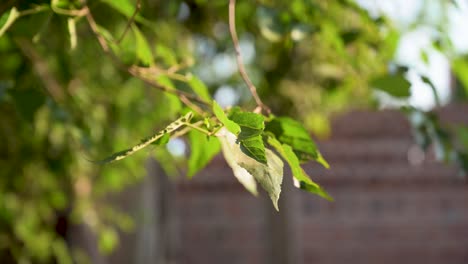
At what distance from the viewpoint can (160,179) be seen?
150 inches

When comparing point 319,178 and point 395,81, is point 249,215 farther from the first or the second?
point 395,81

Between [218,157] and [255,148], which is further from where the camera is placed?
[218,157]

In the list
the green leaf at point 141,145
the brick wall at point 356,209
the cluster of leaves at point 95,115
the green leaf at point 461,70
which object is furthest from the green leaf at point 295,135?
the brick wall at point 356,209

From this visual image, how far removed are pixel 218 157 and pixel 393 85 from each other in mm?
4664

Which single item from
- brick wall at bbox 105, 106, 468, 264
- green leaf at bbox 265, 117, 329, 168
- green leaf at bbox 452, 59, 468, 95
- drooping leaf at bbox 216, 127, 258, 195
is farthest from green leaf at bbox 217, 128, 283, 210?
brick wall at bbox 105, 106, 468, 264

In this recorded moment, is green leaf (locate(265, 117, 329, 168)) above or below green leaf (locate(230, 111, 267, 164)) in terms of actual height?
above

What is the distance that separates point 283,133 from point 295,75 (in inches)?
81.0

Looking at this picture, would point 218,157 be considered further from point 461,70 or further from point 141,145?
point 141,145

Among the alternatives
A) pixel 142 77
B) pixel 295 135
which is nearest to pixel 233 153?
pixel 295 135

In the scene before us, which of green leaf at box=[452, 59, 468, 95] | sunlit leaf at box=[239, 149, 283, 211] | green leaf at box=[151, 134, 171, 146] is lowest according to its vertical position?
sunlit leaf at box=[239, 149, 283, 211]

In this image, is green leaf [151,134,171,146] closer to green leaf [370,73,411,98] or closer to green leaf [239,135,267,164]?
green leaf [239,135,267,164]

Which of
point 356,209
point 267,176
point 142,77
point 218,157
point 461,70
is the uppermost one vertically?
point 218,157

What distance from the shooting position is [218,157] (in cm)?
565

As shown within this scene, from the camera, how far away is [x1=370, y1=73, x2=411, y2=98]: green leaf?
1.00 meters
